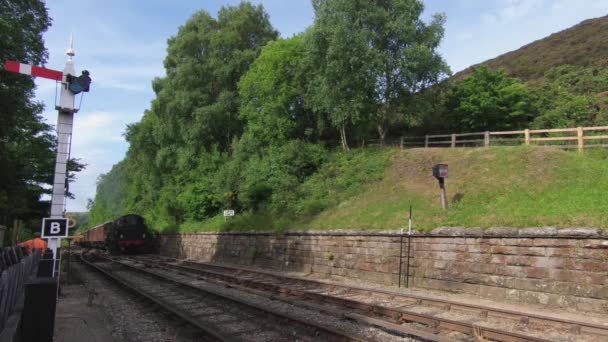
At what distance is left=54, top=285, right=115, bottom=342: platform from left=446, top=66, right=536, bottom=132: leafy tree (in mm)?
23926

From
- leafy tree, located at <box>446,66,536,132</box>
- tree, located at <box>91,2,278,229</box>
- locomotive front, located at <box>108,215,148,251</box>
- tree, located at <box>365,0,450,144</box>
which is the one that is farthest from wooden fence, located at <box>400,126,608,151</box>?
locomotive front, located at <box>108,215,148,251</box>

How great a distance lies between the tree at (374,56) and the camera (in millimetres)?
26812

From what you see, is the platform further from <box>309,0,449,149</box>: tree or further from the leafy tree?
the leafy tree

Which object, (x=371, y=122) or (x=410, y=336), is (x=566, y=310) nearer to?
(x=410, y=336)

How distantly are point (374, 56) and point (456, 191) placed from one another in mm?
12552

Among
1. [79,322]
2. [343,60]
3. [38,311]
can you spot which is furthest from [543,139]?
[38,311]

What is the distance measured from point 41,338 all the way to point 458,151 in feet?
65.5

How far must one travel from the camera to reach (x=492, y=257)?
1110 cm

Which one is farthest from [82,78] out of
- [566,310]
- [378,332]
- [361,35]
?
[361,35]

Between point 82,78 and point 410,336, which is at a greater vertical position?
point 82,78

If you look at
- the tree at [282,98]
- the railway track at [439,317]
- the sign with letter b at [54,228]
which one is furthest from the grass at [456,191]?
the sign with letter b at [54,228]

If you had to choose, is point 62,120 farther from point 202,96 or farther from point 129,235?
point 202,96

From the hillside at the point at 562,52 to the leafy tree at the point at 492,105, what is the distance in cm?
1324

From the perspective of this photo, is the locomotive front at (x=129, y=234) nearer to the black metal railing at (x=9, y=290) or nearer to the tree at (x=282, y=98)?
the tree at (x=282, y=98)
